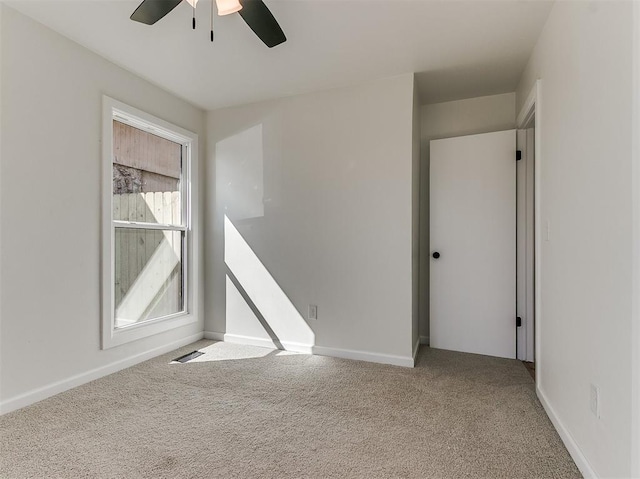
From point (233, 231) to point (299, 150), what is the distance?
1.08 meters

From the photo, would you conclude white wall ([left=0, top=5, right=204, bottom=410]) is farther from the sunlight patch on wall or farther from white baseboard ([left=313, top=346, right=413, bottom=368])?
white baseboard ([left=313, top=346, right=413, bottom=368])

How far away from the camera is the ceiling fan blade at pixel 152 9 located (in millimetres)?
1591

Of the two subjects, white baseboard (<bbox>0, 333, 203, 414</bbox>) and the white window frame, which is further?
the white window frame

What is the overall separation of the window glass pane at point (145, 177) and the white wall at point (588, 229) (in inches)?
122

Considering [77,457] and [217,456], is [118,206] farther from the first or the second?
[217,456]

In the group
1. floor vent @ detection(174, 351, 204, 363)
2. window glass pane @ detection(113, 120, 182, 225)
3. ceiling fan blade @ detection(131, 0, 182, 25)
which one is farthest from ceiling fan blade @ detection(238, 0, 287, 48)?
floor vent @ detection(174, 351, 204, 363)

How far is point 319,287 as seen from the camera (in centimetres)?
304

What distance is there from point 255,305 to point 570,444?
255cm

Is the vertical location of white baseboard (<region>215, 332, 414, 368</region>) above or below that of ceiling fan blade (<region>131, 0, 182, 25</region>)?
below

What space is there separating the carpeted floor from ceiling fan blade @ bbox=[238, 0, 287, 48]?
2.18 metres

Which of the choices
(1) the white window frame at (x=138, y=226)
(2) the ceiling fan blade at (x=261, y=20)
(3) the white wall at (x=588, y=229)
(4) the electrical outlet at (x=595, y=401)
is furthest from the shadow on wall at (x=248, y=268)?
(4) the electrical outlet at (x=595, y=401)

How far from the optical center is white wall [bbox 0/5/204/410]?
1982 millimetres

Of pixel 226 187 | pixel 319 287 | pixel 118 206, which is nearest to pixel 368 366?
pixel 319 287

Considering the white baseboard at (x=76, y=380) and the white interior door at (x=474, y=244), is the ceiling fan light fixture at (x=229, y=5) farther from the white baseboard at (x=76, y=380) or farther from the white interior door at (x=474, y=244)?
the white baseboard at (x=76, y=380)
